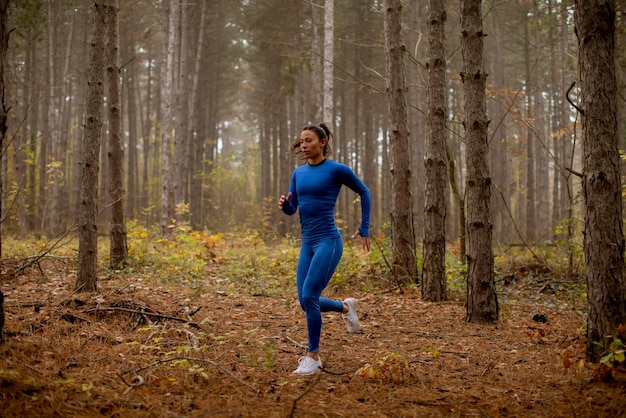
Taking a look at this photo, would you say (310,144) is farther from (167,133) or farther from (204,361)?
(167,133)

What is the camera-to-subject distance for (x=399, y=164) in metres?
9.54

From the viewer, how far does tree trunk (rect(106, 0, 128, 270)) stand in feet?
29.9

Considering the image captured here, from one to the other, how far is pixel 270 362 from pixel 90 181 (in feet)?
13.5

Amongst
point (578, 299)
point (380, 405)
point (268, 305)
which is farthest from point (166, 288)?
point (578, 299)

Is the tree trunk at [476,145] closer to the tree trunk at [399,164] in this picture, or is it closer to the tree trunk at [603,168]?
the tree trunk at [603,168]

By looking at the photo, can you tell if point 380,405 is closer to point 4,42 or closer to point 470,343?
point 470,343

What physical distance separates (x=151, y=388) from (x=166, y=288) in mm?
4822

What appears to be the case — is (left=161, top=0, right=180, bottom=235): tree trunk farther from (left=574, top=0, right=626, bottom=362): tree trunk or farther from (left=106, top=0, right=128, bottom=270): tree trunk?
(left=574, top=0, right=626, bottom=362): tree trunk

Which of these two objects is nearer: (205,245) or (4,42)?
(4,42)

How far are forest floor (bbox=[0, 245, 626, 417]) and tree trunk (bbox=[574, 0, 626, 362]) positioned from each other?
58cm

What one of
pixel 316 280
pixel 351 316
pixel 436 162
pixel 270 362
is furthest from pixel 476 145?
pixel 270 362

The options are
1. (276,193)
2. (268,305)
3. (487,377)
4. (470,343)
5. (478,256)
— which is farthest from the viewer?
(276,193)

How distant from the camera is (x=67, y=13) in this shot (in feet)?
73.9

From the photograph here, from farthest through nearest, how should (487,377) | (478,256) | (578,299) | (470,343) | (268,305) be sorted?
(578,299), (268,305), (478,256), (470,343), (487,377)
